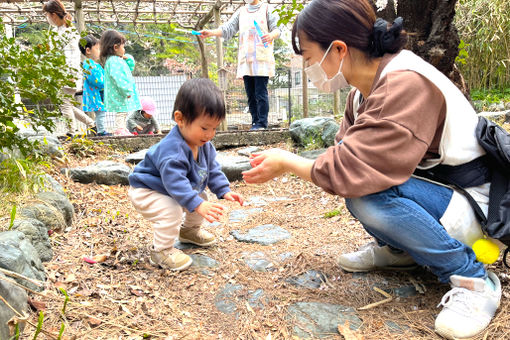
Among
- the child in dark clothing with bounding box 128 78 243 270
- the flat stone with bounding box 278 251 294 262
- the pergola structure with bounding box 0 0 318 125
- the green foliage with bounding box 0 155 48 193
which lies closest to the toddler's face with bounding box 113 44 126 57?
the pergola structure with bounding box 0 0 318 125

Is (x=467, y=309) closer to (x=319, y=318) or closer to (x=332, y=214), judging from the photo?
(x=319, y=318)

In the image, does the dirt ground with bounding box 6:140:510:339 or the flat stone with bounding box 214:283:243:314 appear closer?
the dirt ground with bounding box 6:140:510:339

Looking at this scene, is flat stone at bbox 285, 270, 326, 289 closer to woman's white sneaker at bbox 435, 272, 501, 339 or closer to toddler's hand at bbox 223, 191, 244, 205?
toddler's hand at bbox 223, 191, 244, 205

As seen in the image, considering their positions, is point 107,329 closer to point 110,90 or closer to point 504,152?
point 504,152

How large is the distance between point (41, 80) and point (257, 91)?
3.32 m

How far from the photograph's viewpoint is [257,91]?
209 inches

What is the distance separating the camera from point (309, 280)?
1.95 meters

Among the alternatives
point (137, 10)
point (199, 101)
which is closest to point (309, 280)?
point (199, 101)

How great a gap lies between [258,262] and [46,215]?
46.4 inches

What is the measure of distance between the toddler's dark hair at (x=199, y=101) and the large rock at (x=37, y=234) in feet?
2.92

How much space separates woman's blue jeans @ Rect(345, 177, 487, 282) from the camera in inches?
58.9

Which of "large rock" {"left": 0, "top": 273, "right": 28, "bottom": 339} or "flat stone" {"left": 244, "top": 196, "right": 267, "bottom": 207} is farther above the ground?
"large rock" {"left": 0, "top": 273, "right": 28, "bottom": 339}

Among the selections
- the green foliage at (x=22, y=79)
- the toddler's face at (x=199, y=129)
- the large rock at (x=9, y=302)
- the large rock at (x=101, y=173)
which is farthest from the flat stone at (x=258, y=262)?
the large rock at (x=101, y=173)

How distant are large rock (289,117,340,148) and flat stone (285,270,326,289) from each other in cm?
271
